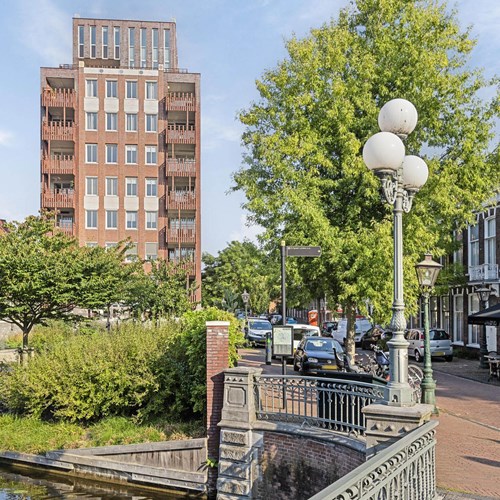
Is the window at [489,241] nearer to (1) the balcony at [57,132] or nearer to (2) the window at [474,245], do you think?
(2) the window at [474,245]

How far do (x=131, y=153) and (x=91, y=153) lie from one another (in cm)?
301

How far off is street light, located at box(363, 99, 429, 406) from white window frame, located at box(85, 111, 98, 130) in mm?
42299

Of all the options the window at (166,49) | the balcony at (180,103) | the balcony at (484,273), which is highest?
the window at (166,49)

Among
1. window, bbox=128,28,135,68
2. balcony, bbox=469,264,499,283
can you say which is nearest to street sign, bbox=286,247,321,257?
balcony, bbox=469,264,499,283

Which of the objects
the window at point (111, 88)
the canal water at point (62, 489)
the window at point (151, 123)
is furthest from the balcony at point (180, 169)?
the canal water at point (62, 489)

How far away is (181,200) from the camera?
46.8 metres

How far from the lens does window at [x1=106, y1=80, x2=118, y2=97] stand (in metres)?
47.6

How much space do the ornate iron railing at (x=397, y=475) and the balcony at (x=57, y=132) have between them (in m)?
43.7

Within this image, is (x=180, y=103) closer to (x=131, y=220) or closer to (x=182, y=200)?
(x=182, y=200)

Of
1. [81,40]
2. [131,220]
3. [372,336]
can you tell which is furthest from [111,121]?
[372,336]

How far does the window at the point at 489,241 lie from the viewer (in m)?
29.9

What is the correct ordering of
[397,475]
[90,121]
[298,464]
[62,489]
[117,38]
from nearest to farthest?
1. [397,475]
2. [298,464]
3. [62,489]
4. [90,121]
5. [117,38]

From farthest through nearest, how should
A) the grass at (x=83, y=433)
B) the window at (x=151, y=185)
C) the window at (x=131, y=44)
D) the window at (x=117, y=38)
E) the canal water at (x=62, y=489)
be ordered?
the window at (x=117, y=38)
the window at (x=131, y=44)
the window at (x=151, y=185)
the grass at (x=83, y=433)
the canal water at (x=62, y=489)

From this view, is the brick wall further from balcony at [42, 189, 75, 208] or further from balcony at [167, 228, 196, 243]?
balcony at [42, 189, 75, 208]
